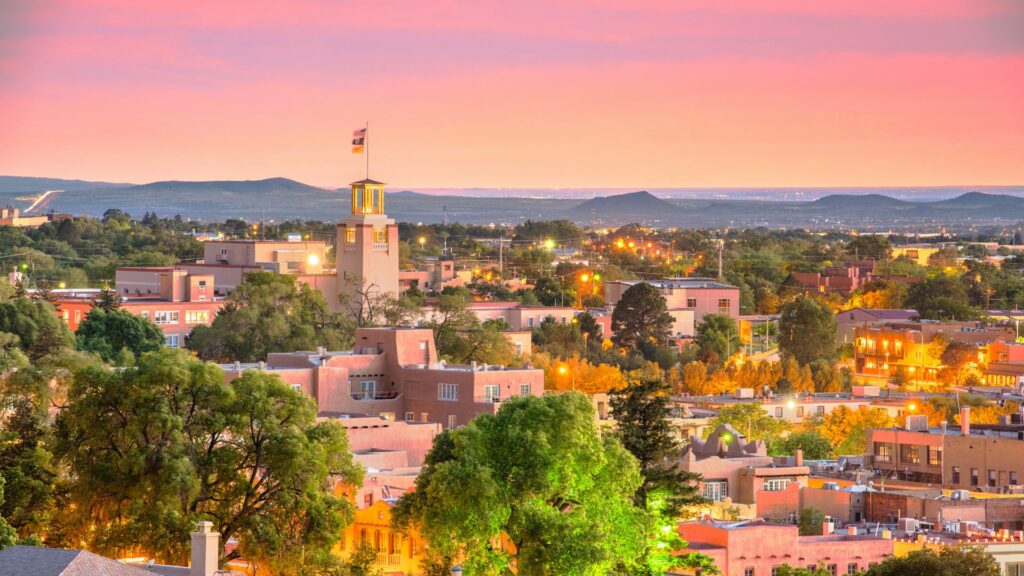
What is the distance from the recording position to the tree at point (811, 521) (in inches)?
2237

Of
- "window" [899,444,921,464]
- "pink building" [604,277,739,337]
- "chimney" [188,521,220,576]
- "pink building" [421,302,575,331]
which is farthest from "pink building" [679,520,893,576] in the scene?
"pink building" [604,277,739,337]

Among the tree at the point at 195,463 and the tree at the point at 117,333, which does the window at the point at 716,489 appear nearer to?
the tree at the point at 195,463

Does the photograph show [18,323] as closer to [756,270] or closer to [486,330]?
[486,330]

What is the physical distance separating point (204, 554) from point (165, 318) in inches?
2719

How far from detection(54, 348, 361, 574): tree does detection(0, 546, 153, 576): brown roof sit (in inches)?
403

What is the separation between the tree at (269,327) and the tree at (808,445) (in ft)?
60.0

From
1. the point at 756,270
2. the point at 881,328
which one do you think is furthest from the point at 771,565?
the point at 756,270

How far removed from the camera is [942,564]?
149 feet

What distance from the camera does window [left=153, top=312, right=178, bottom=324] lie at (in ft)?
332

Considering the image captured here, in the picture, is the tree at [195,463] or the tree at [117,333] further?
the tree at [117,333]

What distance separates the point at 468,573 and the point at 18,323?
47.1 metres

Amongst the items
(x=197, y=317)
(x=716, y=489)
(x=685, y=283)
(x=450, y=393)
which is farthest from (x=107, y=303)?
(x=685, y=283)

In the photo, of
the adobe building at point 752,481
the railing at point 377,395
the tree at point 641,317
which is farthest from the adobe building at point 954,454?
the tree at point 641,317

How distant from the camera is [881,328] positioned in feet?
391
